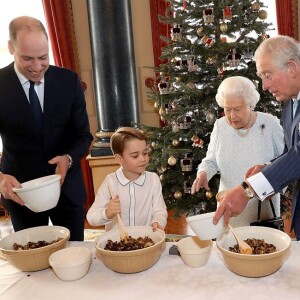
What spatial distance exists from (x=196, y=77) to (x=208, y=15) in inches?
22.0

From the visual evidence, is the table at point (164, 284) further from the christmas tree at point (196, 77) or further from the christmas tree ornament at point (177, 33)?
the christmas tree ornament at point (177, 33)

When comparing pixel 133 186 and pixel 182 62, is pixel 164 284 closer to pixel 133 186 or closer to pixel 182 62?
→ pixel 133 186

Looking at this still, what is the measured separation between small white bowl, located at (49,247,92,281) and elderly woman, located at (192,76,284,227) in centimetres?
109

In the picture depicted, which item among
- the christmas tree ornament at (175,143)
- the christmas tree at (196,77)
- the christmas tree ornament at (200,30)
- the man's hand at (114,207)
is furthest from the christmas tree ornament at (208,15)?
the man's hand at (114,207)

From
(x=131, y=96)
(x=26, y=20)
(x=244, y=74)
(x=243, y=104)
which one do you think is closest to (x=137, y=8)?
(x=131, y=96)

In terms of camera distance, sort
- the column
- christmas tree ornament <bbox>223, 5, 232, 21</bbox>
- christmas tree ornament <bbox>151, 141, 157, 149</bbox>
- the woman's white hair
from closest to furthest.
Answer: the woman's white hair, christmas tree ornament <bbox>223, 5, 232, 21</bbox>, christmas tree ornament <bbox>151, 141, 157, 149</bbox>, the column

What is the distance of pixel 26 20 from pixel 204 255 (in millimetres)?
1227

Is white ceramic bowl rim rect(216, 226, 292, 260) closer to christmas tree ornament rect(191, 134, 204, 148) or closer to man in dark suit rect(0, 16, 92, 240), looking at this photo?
man in dark suit rect(0, 16, 92, 240)

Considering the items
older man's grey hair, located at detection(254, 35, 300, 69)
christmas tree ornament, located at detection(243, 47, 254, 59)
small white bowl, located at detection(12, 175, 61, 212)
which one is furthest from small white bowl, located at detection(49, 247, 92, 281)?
christmas tree ornament, located at detection(243, 47, 254, 59)

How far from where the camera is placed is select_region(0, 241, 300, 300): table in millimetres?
1213

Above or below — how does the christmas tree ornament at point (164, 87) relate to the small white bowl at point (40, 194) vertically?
above

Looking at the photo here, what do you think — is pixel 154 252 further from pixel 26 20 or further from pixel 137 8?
pixel 137 8

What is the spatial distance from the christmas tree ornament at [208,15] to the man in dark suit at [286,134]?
1807 mm

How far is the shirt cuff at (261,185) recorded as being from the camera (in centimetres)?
146
